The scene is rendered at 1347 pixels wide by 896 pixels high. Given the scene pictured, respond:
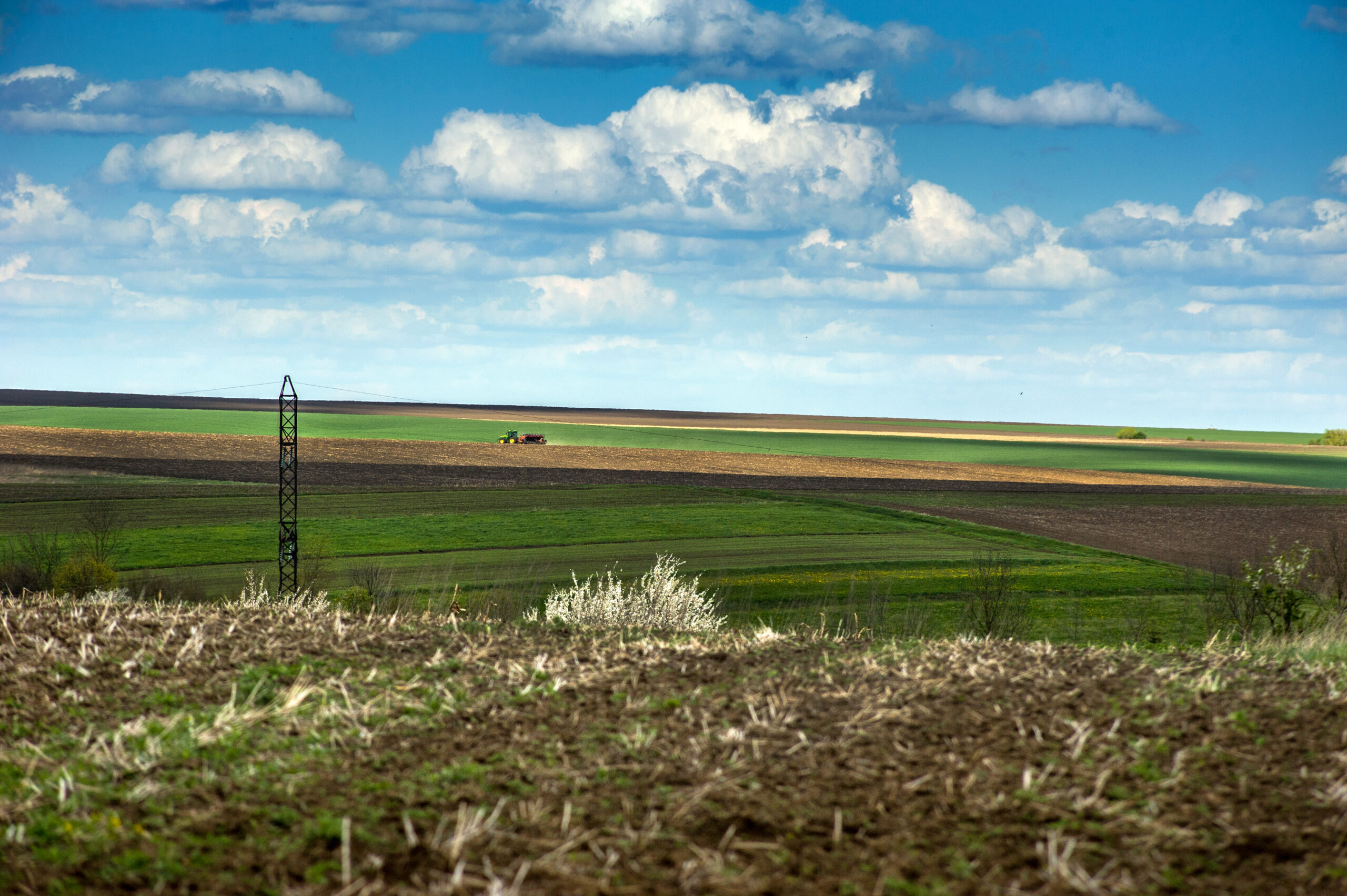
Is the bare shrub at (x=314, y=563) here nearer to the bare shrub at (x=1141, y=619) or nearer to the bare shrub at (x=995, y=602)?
the bare shrub at (x=995, y=602)

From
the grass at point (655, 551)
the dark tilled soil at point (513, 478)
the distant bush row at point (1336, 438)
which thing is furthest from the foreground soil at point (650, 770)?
the distant bush row at point (1336, 438)

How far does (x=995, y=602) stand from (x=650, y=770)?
35.7 meters

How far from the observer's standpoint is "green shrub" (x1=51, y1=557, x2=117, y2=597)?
42062 mm

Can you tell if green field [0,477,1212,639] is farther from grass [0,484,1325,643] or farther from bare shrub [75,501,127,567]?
bare shrub [75,501,127,567]

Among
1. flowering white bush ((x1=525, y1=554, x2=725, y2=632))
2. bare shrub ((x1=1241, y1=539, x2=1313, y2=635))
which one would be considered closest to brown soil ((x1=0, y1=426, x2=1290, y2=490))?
flowering white bush ((x1=525, y1=554, x2=725, y2=632))

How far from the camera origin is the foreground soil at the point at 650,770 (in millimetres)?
5457

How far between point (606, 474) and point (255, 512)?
124ft

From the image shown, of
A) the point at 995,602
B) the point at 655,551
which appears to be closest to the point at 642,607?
the point at 995,602

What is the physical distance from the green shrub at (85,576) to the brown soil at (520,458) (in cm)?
4662

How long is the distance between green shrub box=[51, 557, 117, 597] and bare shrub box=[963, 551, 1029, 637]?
3372 cm

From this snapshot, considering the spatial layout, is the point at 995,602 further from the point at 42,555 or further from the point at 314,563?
the point at 42,555

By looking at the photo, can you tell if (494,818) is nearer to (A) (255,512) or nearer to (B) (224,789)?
(B) (224,789)

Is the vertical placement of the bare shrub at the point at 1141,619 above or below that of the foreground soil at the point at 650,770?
below

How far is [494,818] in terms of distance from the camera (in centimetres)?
571
